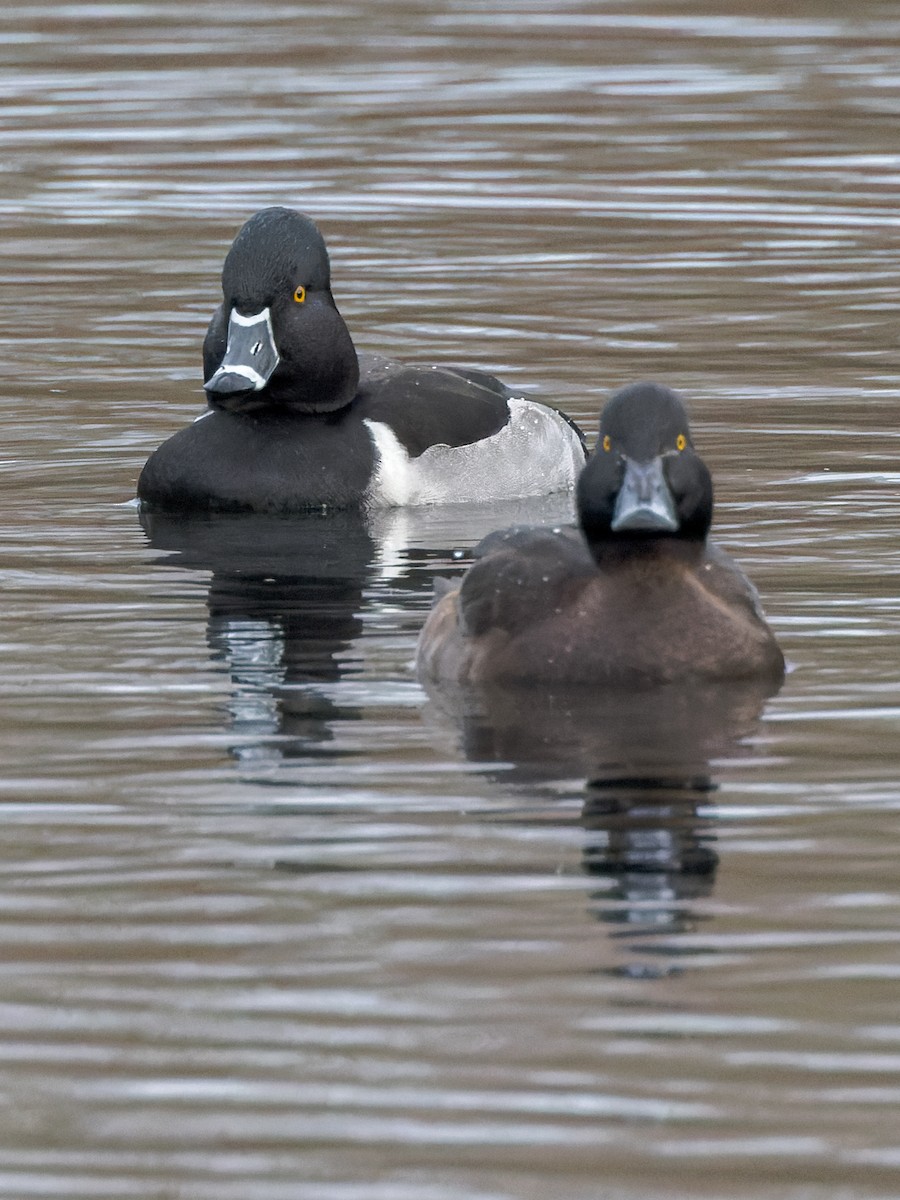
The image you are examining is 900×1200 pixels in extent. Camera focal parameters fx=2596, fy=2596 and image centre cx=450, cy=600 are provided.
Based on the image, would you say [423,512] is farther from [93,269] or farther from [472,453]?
[93,269]

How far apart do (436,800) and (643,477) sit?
142cm

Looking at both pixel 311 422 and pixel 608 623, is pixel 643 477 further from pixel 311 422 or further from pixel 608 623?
pixel 311 422

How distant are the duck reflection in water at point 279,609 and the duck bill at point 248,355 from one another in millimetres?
577

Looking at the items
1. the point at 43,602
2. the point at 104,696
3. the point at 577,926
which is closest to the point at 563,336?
the point at 43,602

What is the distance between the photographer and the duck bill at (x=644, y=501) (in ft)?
24.9

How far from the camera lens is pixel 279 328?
38.0ft

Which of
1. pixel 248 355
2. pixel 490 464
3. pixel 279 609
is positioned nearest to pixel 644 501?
pixel 279 609

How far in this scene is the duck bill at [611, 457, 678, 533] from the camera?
7.60m

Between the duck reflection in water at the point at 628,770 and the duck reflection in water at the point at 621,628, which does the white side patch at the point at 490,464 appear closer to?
the duck reflection in water at the point at 621,628

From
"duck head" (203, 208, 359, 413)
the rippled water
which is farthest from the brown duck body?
"duck head" (203, 208, 359, 413)

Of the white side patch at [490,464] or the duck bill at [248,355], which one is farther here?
the white side patch at [490,464]

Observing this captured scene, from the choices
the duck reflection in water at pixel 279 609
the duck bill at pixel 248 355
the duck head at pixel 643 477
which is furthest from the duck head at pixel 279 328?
the duck head at pixel 643 477

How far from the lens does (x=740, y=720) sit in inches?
296

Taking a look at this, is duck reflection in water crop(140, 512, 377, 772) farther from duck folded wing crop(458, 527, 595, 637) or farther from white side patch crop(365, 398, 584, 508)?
duck folded wing crop(458, 527, 595, 637)
